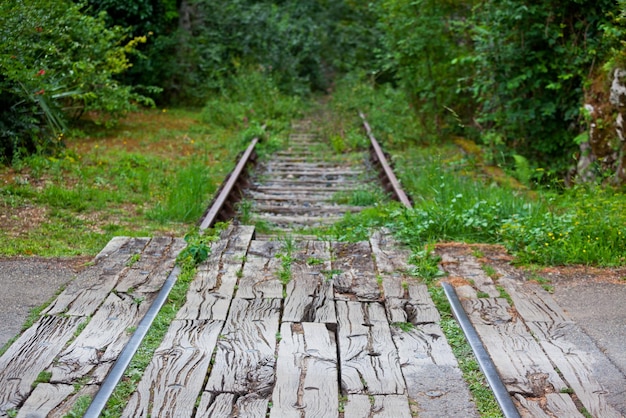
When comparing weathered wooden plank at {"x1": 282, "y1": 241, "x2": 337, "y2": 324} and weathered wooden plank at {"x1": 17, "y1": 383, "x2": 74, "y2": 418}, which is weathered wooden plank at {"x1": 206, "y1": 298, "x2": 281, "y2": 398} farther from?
weathered wooden plank at {"x1": 17, "y1": 383, "x2": 74, "y2": 418}

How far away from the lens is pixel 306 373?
3.82 m

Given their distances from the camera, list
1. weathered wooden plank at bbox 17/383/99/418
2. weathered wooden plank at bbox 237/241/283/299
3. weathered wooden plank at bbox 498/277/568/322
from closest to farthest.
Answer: weathered wooden plank at bbox 17/383/99/418 → weathered wooden plank at bbox 498/277/568/322 → weathered wooden plank at bbox 237/241/283/299

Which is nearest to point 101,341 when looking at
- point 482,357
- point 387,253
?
point 482,357

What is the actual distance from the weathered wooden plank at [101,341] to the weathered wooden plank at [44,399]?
0.08 meters

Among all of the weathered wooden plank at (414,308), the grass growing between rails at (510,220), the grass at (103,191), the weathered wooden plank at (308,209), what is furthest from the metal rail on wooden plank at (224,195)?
the weathered wooden plank at (414,308)

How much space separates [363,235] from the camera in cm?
685

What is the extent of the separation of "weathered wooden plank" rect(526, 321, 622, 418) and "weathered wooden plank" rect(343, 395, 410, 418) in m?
Answer: 0.85

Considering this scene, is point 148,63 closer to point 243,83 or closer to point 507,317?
point 243,83

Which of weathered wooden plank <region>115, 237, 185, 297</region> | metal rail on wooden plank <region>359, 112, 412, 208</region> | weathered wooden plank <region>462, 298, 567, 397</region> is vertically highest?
weathered wooden plank <region>462, 298, 567, 397</region>

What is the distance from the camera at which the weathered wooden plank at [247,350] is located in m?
3.70

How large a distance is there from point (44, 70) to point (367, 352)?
6549 millimetres

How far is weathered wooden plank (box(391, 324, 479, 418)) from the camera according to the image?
3490mm

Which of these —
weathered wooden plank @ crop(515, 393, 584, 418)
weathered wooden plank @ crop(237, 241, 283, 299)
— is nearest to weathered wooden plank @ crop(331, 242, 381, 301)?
weathered wooden plank @ crop(237, 241, 283, 299)

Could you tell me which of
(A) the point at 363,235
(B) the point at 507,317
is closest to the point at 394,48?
(A) the point at 363,235
